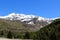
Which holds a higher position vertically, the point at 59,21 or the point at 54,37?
the point at 59,21

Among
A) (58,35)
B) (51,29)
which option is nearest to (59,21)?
(51,29)

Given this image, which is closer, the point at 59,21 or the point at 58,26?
the point at 58,26

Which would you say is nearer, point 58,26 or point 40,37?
point 58,26

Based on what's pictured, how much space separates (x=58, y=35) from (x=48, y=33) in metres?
2.36

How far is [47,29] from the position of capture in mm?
27641

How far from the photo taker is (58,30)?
2567 centimetres

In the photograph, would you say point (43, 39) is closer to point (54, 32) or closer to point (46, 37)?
point (46, 37)

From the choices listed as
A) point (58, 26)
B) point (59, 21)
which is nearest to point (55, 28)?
point (58, 26)

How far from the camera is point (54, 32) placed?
84.1 ft

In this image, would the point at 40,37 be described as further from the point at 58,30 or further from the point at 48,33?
the point at 58,30

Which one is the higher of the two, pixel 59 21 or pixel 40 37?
pixel 59 21

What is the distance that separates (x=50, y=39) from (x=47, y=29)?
7.37 feet

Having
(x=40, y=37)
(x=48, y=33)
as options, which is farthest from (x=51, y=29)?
(x=40, y=37)

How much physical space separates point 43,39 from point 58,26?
10.8 feet
